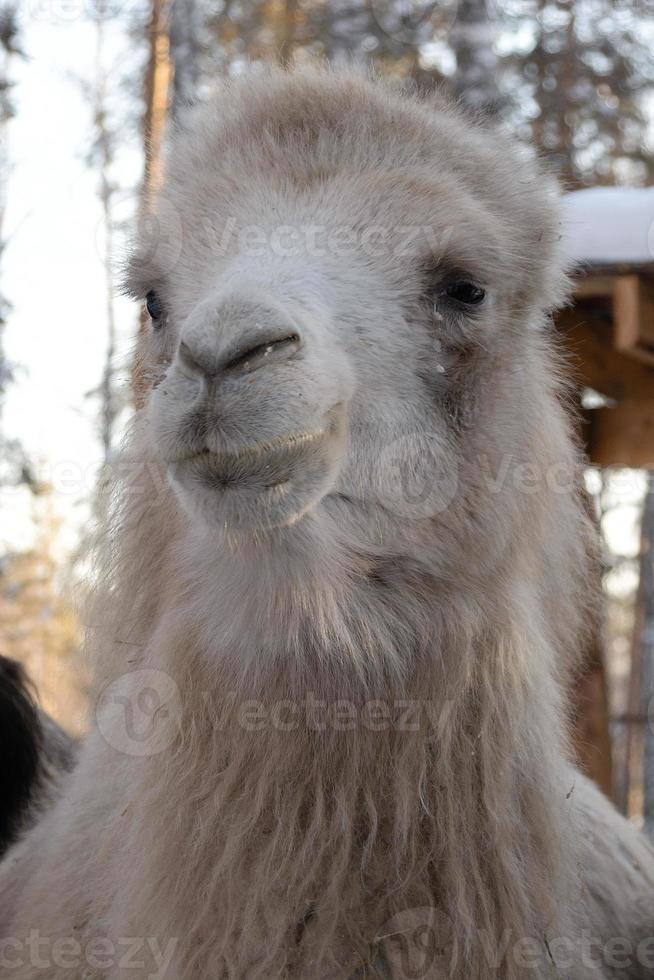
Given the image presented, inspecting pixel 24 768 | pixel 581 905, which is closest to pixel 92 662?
pixel 24 768

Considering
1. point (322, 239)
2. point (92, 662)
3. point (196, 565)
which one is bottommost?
point (92, 662)

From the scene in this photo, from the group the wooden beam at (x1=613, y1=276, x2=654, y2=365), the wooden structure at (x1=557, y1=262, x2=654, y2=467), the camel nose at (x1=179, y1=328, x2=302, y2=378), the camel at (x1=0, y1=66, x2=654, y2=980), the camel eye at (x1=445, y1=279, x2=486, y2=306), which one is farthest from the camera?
the wooden structure at (x1=557, y1=262, x2=654, y2=467)

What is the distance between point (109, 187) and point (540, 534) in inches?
480

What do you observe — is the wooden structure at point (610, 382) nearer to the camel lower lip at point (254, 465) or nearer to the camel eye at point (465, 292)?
the camel eye at point (465, 292)

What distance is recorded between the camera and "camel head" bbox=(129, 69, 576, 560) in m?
1.98

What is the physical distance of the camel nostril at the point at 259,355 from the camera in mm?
1938

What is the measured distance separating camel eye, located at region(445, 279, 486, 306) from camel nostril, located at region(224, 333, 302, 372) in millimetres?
657

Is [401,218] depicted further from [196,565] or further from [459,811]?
[459,811]

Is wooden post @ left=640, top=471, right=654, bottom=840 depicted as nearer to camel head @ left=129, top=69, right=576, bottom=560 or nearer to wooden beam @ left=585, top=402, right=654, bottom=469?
wooden beam @ left=585, top=402, right=654, bottom=469

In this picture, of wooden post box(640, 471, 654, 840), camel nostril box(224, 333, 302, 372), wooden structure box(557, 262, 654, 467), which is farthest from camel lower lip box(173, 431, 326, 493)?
wooden post box(640, 471, 654, 840)

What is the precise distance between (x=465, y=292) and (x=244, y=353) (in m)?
0.77

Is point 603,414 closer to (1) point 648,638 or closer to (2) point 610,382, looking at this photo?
(2) point 610,382

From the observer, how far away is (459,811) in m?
2.27

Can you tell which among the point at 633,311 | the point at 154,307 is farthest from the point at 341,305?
the point at 633,311
